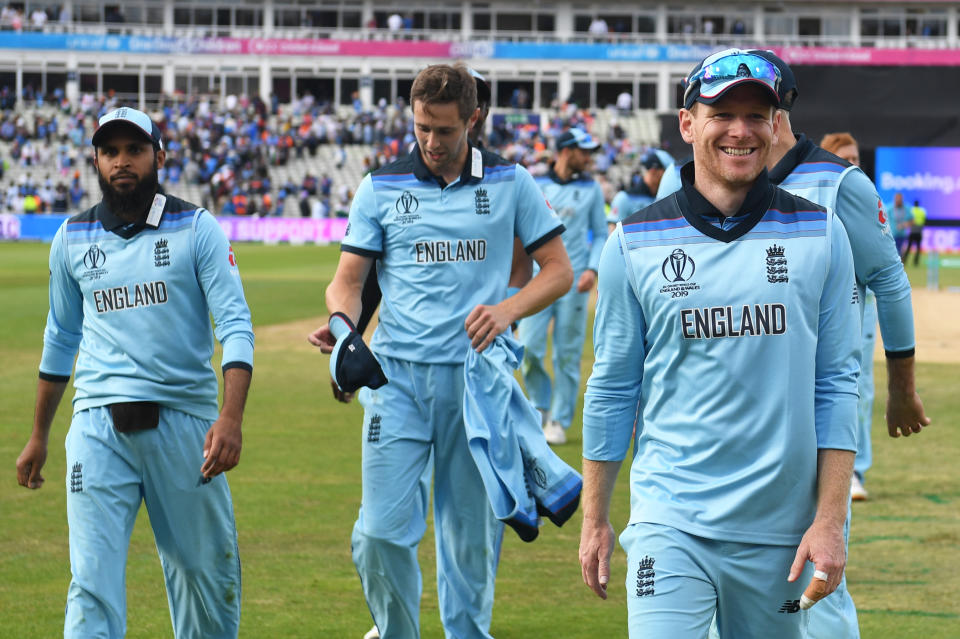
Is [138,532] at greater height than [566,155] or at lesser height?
lesser

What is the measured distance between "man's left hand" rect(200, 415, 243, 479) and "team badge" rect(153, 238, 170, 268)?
67cm

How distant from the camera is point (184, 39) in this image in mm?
75438

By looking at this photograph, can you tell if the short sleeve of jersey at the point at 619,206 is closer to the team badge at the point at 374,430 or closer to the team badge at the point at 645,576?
the team badge at the point at 374,430

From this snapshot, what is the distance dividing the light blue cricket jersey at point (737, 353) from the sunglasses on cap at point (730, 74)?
266 mm

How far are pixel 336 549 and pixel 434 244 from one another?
2.80m

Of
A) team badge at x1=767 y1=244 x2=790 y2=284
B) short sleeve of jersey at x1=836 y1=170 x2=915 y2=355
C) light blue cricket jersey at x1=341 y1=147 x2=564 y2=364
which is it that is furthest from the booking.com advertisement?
team badge at x1=767 y1=244 x2=790 y2=284

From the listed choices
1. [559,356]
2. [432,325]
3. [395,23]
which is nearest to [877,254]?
[432,325]

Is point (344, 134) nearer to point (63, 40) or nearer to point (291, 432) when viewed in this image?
point (63, 40)

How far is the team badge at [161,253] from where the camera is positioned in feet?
17.6

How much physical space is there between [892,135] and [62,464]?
32.7 meters

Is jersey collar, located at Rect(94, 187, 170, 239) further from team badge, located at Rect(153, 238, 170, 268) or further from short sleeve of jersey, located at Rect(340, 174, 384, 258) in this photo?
short sleeve of jersey, located at Rect(340, 174, 384, 258)

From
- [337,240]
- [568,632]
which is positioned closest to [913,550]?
[568,632]

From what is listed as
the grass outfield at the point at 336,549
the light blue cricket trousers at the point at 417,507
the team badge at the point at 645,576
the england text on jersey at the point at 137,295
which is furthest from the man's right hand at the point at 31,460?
the team badge at the point at 645,576

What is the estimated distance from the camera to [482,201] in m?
6.11
